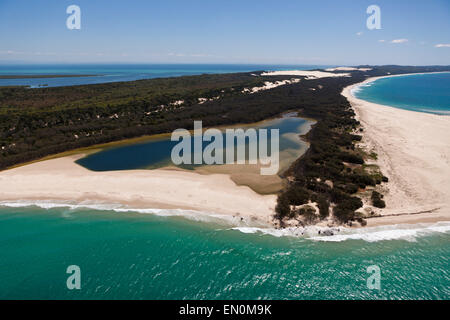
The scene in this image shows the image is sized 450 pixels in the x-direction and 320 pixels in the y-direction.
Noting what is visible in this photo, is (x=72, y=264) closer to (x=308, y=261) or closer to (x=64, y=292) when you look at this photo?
(x=64, y=292)

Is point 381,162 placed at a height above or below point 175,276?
above

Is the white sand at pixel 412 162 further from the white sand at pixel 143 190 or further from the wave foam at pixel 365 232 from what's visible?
the white sand at pixel 143 190

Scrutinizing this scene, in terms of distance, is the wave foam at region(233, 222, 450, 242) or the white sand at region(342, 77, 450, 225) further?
the white sand at region(342, 77, 450, 225)

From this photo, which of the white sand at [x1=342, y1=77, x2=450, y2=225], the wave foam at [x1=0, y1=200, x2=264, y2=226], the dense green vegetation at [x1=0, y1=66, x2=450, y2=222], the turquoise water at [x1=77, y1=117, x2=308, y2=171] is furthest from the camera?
the turquoise water at [x1=77, y1=117, x2=308, y2=171]

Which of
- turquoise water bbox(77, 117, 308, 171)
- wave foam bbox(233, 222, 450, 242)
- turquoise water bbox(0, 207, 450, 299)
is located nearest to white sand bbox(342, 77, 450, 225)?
wave foam bbox(233, 222, 450, 242)

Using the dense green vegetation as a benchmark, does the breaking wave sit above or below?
below

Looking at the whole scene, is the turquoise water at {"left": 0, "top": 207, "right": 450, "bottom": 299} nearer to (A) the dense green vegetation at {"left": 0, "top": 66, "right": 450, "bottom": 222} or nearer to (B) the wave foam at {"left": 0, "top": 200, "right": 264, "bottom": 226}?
(B) the wave foam at {"left": 0, "top": 200, "right": 264, "bottom": 226}
